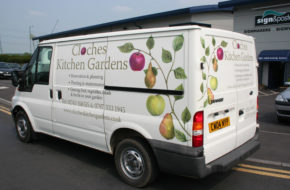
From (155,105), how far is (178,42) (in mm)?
828

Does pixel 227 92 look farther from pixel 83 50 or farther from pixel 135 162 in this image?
pixel 83 50

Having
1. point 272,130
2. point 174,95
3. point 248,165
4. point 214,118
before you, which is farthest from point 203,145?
point 272,130

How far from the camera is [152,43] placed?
3.42 meters

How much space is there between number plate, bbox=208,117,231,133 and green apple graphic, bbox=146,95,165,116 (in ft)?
2.04

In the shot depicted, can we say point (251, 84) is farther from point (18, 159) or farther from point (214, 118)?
point (18, 159)

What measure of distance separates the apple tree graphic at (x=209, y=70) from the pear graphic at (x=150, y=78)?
63cm

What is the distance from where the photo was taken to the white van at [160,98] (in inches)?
124

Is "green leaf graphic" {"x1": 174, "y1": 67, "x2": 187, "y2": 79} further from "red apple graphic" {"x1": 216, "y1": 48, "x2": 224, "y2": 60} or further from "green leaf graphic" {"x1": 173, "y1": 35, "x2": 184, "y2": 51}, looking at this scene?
"red apple graphic" {"x1": 216, "y1": 48, "x2": 224, "y2": 60}

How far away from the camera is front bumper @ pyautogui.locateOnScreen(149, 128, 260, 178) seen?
10.4ft

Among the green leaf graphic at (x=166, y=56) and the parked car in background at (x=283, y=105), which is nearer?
the green leaf graphic at (x=166, y=56)

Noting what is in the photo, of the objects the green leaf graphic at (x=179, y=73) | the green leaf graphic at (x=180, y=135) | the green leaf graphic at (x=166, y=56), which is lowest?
the green leaf graphic at (x=180, y=135)

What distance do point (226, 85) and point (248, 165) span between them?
177 centimetres

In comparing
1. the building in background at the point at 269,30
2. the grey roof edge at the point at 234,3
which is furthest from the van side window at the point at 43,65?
the grey roof edge at the point at 234,3

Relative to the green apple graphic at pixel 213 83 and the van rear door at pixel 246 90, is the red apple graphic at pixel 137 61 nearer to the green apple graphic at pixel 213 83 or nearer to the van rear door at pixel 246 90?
the green apple graphic at pixel 213 83
